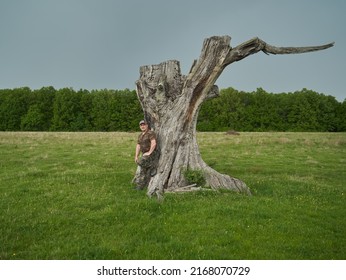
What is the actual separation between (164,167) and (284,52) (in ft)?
24.1

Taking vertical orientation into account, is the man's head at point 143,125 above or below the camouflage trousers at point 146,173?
above

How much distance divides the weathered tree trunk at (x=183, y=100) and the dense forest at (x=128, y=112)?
81.1 metres

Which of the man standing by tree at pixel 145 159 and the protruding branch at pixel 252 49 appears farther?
the protruding branch at pixel 252 49

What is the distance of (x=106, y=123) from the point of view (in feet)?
325

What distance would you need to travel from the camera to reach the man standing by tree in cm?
1458

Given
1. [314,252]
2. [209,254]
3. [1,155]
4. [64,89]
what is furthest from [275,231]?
[64,89]

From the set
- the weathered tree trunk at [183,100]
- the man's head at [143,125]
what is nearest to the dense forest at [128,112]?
the weathered tree trunk at [183,100]

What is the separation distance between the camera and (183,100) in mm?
14992

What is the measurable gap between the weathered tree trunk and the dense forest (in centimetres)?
8109

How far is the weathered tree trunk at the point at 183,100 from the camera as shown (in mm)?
14726

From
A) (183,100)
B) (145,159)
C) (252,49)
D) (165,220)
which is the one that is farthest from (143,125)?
(252,49)

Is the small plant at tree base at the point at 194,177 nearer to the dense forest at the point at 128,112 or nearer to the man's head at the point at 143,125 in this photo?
the man's head at the point at 143,125

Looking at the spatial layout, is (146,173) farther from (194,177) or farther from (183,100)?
(183,100)

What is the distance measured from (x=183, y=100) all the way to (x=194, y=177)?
10.7ft
